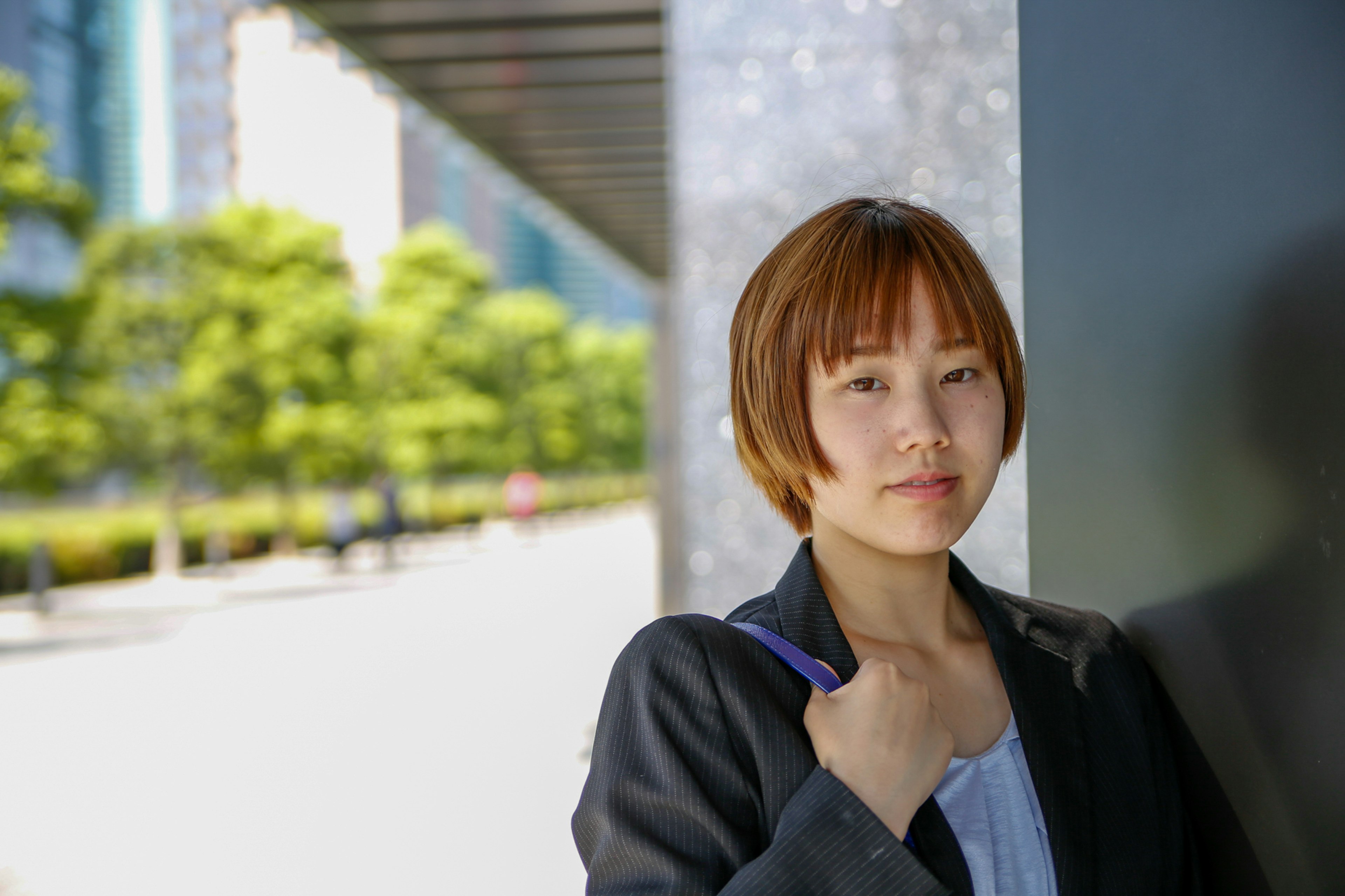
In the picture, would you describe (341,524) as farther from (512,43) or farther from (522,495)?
(512,43)

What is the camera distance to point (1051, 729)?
1416 millimetres

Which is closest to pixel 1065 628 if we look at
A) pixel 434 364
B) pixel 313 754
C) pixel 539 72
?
pixel 539 72

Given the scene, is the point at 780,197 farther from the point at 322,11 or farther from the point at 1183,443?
the point at 322,11

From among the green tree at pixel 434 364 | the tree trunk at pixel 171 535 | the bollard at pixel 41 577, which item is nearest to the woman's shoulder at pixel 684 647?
the bollard at pixel 41 577

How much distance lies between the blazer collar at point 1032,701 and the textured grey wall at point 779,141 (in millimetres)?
1208

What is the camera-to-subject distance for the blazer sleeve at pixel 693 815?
1143 millimetres

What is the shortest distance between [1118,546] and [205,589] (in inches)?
775

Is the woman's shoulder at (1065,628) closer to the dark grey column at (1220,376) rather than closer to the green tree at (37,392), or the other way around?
the dark grey column at (1220,376)

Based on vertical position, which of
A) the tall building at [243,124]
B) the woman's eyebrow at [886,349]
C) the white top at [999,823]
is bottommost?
the white top at [999,823]

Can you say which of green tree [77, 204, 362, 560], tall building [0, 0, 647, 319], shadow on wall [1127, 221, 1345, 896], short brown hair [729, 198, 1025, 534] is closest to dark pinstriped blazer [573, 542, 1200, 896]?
shadow on wall [1127, 221, 1345, 896]

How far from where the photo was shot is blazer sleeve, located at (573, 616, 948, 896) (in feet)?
3.75

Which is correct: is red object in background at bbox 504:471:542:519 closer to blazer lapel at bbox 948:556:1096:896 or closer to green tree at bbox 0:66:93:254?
green tree at bbox 0:66:93:254

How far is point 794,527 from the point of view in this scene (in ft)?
5.38

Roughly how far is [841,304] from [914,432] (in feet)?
0.57
